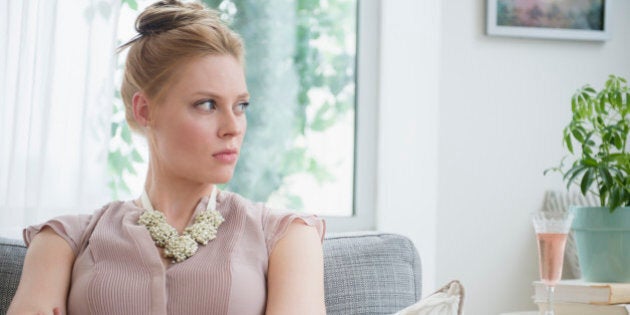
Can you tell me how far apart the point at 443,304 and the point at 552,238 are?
0.58m

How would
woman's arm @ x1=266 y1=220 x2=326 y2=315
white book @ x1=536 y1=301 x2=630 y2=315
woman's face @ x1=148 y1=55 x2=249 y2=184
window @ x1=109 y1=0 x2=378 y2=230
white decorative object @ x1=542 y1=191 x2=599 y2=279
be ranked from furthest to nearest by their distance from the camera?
window @ x1=109 y1=0 x2=378 y2=230
white decorative object @ x1=542 y1=191 x2=599 y2=279
white book @ x1=536 y1=301 x2=630 y2=315
woman's face @ x1=148 y1=55 x2=249 y2=184
woman's arm @ x1=266 y1=220 x2=326 y2=315

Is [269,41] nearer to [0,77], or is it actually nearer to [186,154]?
[0,77]

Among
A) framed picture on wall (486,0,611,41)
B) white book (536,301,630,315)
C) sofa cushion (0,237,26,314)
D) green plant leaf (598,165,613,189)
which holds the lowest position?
white book (536,301,630,315)

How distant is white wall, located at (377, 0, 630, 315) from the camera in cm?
337

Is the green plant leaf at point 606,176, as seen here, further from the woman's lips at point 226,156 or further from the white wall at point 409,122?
the white wall at point 409,122

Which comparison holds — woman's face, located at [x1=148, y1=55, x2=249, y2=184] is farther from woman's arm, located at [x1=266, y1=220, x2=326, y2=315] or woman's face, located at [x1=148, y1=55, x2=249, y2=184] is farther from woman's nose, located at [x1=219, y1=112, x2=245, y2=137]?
woman's arm, located at [x1=266, y1=220, x2=326, y2=315]

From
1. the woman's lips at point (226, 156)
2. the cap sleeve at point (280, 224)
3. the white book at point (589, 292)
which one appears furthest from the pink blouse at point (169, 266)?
the white book at point (589, 292)

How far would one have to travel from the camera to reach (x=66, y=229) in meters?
1.62

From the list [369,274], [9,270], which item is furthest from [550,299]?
[9,270]

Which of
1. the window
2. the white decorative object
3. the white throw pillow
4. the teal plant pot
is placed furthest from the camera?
the window

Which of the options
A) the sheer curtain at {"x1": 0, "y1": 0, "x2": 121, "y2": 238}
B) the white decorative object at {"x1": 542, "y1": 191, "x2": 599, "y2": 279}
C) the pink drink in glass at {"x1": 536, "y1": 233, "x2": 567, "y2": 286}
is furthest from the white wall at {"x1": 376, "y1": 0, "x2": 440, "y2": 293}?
the pink drink in glass at {"x1": 536, "y1": 233, "x2": 567, "y2": 286}

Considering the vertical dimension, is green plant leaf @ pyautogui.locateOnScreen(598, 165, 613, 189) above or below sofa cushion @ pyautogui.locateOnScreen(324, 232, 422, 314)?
above

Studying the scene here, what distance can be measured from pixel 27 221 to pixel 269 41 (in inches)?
44.4

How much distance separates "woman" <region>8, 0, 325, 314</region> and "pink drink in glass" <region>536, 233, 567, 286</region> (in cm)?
51
